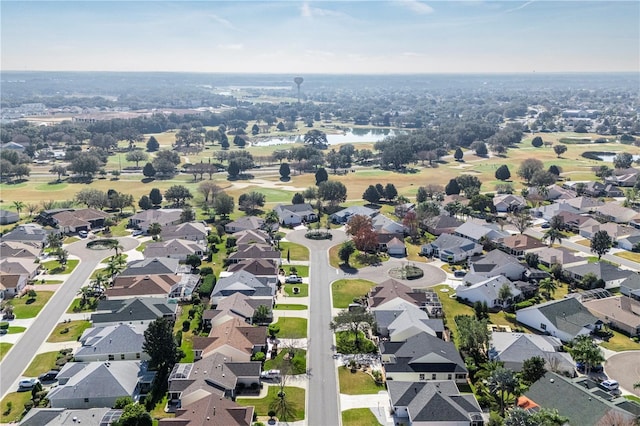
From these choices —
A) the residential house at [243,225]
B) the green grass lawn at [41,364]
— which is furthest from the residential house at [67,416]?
the residential house at [243,225]

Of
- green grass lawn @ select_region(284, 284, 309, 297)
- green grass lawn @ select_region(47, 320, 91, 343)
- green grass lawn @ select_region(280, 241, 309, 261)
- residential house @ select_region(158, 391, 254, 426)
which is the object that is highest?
residential house @ select_region(158, 391, 254, 426)

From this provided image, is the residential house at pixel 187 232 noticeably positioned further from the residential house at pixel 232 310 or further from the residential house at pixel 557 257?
the residential house at pixel 557 257

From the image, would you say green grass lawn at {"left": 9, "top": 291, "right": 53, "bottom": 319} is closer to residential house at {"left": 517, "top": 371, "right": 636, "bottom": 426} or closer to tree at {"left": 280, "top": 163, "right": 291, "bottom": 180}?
residential house at {"left": 517, "top": 371, "right": 636, "bottom": 426}

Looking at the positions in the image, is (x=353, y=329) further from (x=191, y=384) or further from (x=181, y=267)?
(x=181, y=267)

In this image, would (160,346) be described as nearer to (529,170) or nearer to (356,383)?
(356,383)

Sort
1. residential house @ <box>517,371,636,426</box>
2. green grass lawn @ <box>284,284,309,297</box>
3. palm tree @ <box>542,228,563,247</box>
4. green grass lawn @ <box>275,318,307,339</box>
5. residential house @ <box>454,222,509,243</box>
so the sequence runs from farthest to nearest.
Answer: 1. residential house @ <box>454,222,509,243</box>
2. palm tree @ <box>542,228,563,247</box>
3. green grass lawn @ <box>284,284,309,297</box>
4. green grass lawn @ <box>275,318,307,339</box>
5. residential house @ <box>517,371,636,426</box>

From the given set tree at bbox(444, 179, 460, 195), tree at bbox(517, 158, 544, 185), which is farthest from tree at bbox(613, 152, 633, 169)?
tree at bbox(444, 179, 460, 195)

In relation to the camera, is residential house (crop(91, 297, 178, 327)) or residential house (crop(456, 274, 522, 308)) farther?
residential house (crop(456, 274, 522, 308))

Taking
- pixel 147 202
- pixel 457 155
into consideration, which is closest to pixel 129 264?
pixel 147 202
